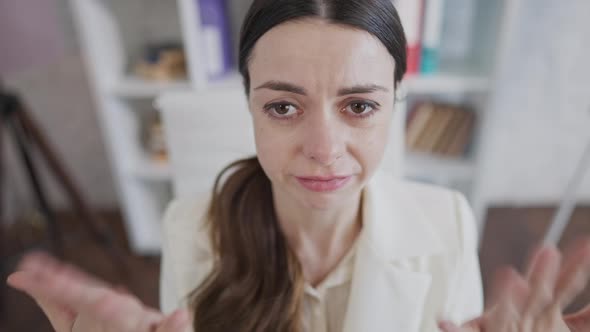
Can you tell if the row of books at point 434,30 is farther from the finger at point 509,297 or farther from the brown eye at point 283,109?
the finger at point 509,297

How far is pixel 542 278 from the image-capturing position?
1.69 ft

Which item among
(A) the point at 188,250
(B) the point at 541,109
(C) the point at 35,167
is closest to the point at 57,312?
(A) the point at 188,250

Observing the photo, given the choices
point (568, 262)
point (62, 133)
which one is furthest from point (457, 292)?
point (62, 133)

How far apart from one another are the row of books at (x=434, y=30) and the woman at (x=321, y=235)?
570 millimetres

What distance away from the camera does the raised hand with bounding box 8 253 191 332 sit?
49 centimetres

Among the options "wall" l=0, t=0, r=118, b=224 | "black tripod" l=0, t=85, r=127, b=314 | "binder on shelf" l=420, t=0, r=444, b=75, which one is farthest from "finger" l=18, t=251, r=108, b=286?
"wall" l=0, t=0, r=118, b=224

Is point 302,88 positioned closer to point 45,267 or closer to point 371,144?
point 371,144

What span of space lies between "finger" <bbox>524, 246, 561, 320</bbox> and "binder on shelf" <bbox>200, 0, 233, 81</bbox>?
3.52 feet

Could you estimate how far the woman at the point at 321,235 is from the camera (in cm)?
52

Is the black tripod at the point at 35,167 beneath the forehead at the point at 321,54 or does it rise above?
beneath

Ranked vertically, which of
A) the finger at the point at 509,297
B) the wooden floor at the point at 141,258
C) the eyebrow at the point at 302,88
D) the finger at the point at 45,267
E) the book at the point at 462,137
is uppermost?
the eyebrow at the point at 302,88

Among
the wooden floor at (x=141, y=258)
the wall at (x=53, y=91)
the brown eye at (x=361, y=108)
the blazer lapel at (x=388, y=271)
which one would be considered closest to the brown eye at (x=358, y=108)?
the brown eye at (x=361, y=108)

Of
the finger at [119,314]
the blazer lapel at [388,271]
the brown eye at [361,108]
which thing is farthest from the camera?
the blazer lapel at [388,271]

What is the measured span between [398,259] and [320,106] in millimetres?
340
